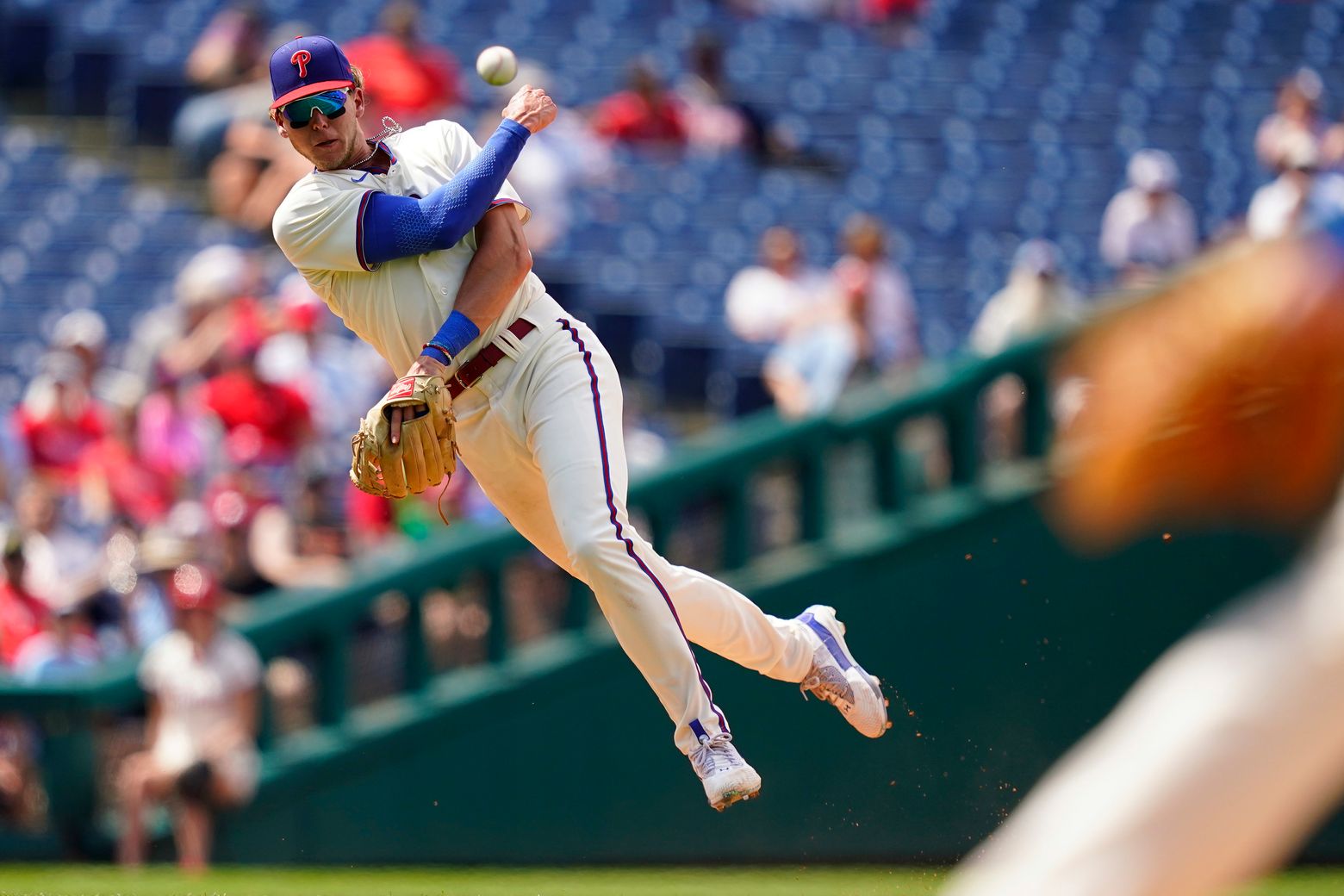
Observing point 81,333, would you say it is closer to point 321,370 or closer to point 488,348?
point 321,370

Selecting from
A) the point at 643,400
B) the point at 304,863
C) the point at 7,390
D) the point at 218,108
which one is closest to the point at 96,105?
the point at 218,108

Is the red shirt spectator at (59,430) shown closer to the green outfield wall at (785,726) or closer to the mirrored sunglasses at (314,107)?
the green outfield wall at (785,726)

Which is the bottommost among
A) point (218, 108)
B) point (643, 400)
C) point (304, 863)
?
point (304, 863)

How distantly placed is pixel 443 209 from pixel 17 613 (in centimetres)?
438

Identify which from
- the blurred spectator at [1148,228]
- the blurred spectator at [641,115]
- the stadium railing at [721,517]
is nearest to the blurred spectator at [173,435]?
the stadium railing at [721,517]

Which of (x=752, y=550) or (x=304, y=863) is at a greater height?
(x=752, y=550)

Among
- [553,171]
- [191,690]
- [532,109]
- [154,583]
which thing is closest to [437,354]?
[532,109]

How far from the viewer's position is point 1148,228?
10625mm

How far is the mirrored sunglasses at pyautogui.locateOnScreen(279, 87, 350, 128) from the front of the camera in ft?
14.8

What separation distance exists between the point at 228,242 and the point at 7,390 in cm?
144

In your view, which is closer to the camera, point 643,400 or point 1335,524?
point 1335,524

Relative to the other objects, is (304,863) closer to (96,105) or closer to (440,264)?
(440,264)

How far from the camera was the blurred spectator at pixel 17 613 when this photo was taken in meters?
7.95

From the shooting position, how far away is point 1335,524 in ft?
7.16
